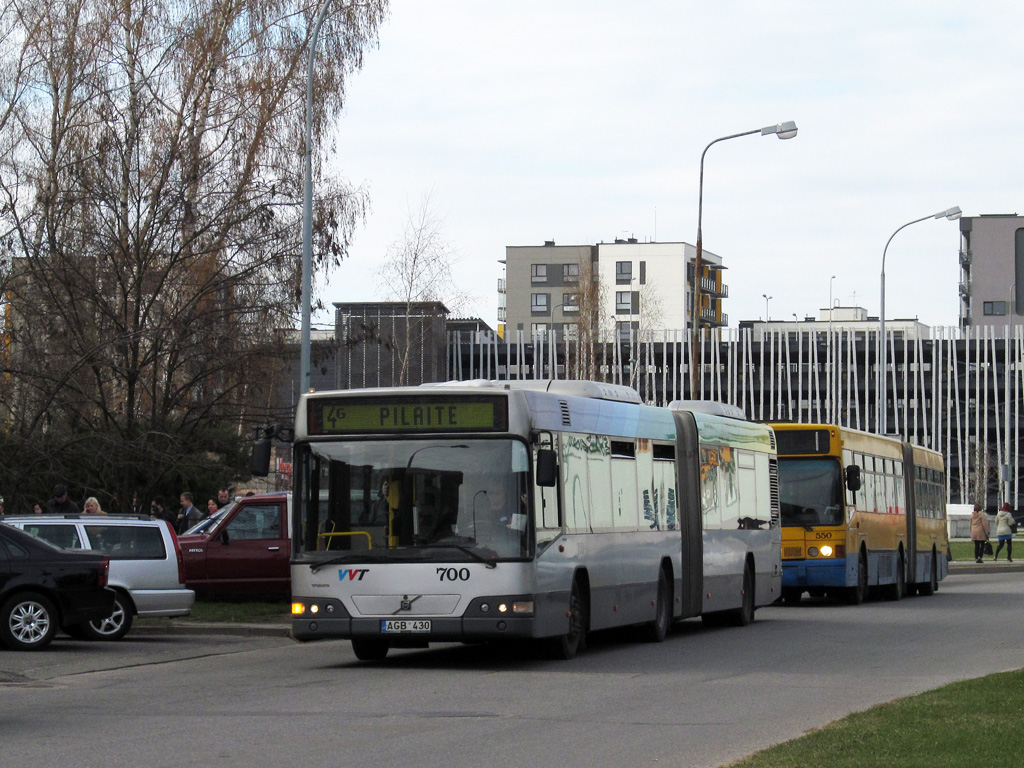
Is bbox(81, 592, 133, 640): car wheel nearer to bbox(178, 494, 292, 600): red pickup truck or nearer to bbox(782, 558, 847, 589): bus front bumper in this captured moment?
bbox(178, 494, 292, 600): red pickup truck

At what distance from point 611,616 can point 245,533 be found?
8129 mm

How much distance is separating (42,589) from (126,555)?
1961 millimetres

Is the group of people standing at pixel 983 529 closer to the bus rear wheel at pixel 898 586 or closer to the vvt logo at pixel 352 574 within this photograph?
the bus rear wheel at pixel 898 586

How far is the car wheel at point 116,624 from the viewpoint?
19.7 meters

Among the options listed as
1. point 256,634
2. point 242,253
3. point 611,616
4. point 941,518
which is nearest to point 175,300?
point 242,253

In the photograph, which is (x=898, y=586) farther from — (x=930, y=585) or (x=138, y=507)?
(x=138, y=507)

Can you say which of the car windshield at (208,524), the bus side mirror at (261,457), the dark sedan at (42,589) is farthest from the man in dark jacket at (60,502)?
the bus side mirror at (261,457)

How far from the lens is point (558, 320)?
448ft

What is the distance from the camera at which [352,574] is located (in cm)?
1552

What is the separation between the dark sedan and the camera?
1788cm

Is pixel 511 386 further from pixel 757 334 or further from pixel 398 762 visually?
pixel 757 334

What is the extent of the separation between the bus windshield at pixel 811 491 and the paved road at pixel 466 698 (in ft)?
17.2

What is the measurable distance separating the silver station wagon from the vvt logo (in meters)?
5.20

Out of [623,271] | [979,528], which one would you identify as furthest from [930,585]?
[623,271]
